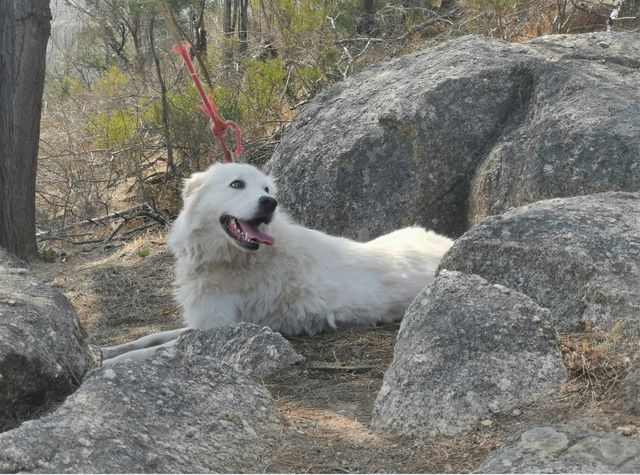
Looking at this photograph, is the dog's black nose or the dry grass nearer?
the dry grass

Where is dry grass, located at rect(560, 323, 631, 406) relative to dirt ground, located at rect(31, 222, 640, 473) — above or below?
above

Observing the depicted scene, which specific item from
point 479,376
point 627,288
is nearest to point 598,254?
point 627,288

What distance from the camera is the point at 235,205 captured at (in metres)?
5.13

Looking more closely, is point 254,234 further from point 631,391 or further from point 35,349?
point 631,391

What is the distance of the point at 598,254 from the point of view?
378cm

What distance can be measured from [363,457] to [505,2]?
25.0 ft

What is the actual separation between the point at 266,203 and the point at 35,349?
1696 millimetres

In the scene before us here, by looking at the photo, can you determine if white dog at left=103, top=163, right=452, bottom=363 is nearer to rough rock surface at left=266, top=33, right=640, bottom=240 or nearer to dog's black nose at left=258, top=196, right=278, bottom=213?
dog's black nose at left=258, top=196, right=278, bottom=213

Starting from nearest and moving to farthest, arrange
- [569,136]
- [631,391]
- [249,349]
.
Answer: [631,391]
[249,349]
[569,136]

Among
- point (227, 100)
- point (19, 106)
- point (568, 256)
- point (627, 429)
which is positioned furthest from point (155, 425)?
point (227, 100)

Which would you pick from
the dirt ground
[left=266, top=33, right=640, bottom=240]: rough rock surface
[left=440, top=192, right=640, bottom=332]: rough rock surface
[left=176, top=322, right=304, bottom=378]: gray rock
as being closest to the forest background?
[left=266, top=33, right=640, bottom=240]: rough rock surface

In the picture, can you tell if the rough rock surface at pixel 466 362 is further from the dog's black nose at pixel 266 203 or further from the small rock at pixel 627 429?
the dog's black nose at pixel 266 203

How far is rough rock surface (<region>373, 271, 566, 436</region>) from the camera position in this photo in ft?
10.1

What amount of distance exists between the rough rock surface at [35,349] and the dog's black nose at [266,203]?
127 centimetres
